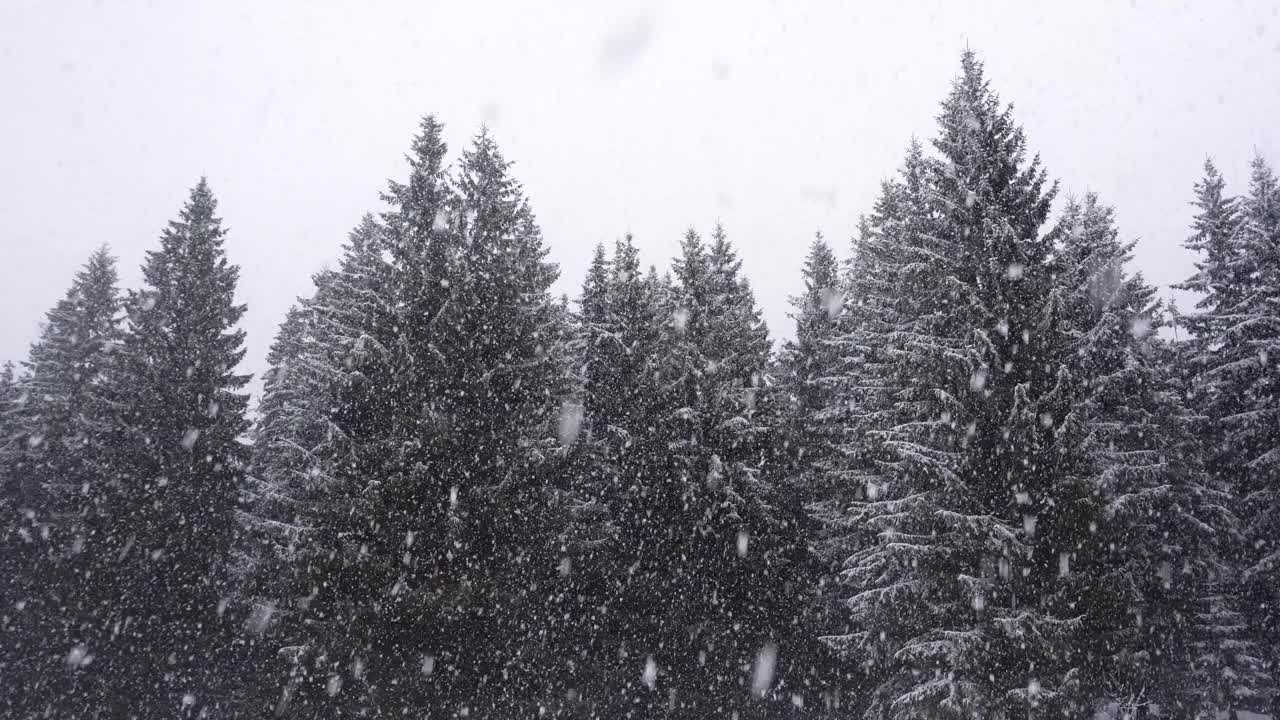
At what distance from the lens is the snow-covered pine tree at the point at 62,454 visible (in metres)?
20.3

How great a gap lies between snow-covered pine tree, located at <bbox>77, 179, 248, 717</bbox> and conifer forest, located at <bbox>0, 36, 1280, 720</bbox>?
0.28 ft

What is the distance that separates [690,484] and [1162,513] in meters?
11.9

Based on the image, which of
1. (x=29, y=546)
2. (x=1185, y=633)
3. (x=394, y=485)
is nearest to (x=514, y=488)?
(x=394, y=485)

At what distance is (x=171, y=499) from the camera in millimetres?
19172

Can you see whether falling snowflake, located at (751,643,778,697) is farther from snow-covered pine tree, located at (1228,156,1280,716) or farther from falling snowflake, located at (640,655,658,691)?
snow-covered pine tree, located at (1228,156,1280,716)

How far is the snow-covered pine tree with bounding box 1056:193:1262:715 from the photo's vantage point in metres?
16.3

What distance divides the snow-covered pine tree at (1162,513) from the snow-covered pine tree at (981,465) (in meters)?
3.93

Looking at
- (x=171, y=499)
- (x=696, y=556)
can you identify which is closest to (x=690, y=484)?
(x=696, y=556)

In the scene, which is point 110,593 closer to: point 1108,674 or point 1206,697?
point 1108,674

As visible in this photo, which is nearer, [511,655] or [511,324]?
[511,655]

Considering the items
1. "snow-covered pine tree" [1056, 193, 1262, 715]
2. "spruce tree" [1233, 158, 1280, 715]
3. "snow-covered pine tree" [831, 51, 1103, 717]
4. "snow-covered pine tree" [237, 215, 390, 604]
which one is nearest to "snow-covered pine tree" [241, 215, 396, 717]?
"snow-covered pine tree" [237, 215, 390, 604]

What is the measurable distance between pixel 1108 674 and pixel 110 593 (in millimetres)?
22315

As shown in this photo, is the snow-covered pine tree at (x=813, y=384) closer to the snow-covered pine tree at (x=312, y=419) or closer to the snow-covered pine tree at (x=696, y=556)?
the snow-covered pine tree at (x=696, y=556)

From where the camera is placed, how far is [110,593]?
18547mm
